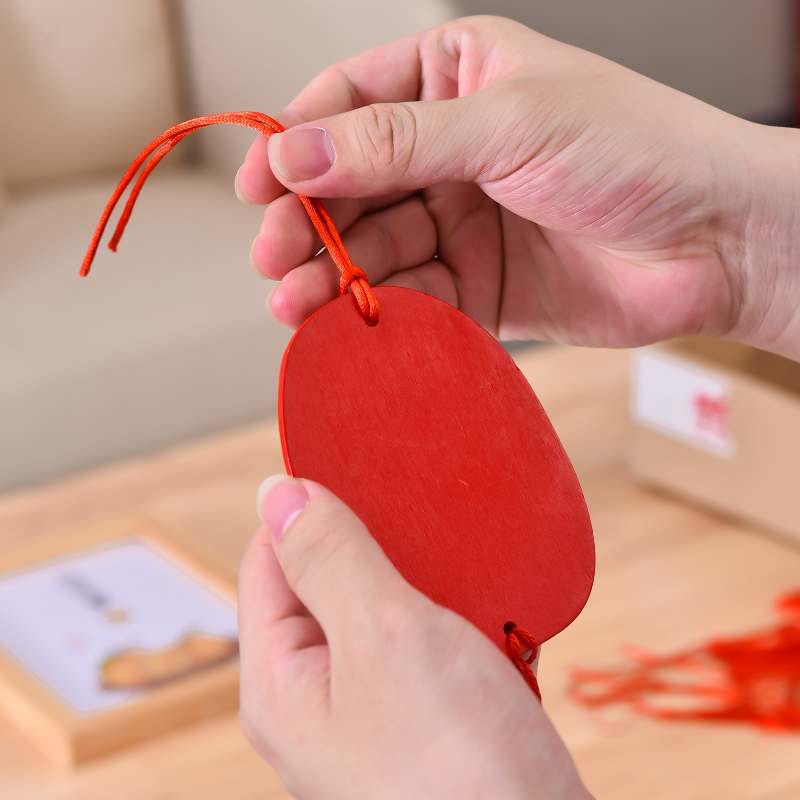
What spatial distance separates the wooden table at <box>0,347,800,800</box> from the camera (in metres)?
0.98

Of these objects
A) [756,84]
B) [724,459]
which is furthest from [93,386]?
[756,84]

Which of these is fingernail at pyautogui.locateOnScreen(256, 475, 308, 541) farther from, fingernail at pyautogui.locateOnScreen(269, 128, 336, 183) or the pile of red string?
the pile of red string

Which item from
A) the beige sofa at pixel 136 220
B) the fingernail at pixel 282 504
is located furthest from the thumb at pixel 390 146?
the beige sofa at pixel 136 220

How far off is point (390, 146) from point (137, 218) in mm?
1253

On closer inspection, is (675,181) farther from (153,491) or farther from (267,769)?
(153,491)

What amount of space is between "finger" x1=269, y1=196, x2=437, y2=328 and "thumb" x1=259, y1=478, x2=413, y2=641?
0.56 ft

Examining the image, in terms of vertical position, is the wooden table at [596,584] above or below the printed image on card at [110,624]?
below

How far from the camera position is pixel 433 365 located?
571mm

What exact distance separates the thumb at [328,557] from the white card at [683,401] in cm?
94

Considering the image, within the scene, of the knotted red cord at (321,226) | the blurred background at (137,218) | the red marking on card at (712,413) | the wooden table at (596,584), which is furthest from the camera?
the blurred background at (137,218)

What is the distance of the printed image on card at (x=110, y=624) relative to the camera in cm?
107

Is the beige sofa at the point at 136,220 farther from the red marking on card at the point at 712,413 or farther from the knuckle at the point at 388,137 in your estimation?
the knuckle at the point at 388,137

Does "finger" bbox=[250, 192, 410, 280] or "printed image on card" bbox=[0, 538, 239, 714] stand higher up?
"finger" bbox=[250, 192, 410, 280]

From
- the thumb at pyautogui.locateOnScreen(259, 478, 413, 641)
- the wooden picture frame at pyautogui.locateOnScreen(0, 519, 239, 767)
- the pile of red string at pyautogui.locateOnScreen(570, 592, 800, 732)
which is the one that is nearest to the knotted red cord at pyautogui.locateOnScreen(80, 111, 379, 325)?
the thumb at pyautogui.locateOnScreen(259, 478, 413, 641)
